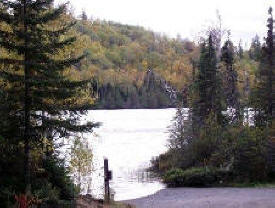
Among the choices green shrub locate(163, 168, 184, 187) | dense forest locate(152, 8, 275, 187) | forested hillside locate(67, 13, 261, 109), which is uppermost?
forested hillside locate(67, 13, 261, 109)

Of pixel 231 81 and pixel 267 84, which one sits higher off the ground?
pixel 231 81

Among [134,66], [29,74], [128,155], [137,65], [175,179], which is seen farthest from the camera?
[134,66]

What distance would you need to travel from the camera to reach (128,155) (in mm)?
54250

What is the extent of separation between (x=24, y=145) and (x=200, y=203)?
26.5 feet

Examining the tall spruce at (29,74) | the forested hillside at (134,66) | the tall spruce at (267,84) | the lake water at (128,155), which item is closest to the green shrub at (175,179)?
the lake water at (128,155)

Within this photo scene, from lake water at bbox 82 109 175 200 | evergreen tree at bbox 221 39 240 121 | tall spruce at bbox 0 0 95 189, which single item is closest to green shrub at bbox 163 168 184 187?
lake water at bbox 82 109 175 200

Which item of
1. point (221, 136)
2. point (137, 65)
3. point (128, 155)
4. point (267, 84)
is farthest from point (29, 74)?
point (137, 65)

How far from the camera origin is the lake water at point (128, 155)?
34309mm

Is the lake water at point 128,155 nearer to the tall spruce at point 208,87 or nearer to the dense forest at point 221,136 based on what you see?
the dense forest at point 221,136

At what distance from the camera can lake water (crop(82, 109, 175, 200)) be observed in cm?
3431

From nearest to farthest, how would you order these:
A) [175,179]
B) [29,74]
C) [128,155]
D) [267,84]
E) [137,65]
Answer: [29,74] → [175,179] → [267,84] → [128,155] → [137,65]

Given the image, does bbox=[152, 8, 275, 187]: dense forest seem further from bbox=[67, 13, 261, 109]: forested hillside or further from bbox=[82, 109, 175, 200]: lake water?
bbox=[67, 13, 261, 109]: forested hillside

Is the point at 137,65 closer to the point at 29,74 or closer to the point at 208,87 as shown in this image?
the point at 208,87

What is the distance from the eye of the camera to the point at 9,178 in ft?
52.3
